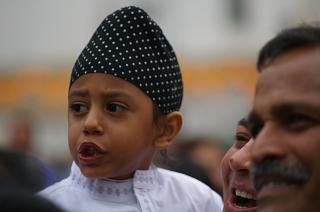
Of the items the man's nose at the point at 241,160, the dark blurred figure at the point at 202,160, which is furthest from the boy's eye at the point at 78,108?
the dark blurred figure at the point at 202,160

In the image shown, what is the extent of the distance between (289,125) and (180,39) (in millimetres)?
39086

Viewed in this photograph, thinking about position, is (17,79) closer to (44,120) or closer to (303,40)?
(44,120)

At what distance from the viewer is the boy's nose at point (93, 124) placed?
446cm

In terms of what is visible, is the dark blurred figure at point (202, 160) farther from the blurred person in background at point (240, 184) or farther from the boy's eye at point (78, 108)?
the blurred person in background at point (240, 184)

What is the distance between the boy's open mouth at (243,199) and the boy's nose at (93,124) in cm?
74

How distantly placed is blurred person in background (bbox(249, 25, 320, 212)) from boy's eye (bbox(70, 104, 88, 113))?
5.01 ft

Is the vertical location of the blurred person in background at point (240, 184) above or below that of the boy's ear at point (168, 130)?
above

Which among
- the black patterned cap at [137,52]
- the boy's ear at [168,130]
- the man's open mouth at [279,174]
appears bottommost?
the boy's ear at [168,130]

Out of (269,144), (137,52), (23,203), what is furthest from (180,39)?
(23,203)

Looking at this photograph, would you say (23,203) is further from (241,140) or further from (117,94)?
(117,94)

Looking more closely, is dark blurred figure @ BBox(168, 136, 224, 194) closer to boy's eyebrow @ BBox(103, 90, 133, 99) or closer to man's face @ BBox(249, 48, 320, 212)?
boy's eyebrow @ BBox(103, 90, 133, 99)

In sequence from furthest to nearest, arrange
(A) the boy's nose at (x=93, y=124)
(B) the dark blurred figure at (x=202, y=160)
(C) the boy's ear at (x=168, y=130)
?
(B) the dark blurred figure at (x=202, y=160) → (C) the boy's ear at (x=168, y=130) → (A) the boy's nose at (x=93, y=124)

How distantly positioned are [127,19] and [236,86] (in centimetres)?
2816

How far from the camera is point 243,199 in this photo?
3979 mm
